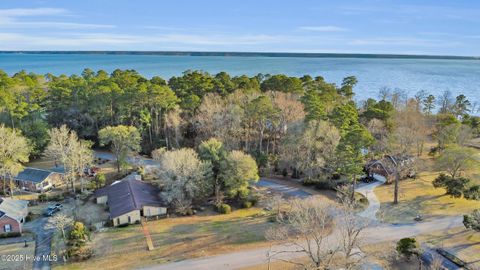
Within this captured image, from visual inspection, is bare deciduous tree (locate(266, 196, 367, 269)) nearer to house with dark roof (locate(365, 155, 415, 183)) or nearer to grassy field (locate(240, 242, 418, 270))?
grassy field (locate(240, 242, 418, 270))

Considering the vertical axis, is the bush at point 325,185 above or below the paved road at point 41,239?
above

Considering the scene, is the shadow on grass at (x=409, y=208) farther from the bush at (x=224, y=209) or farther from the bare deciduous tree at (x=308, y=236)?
the bush at (x=224, y=209)

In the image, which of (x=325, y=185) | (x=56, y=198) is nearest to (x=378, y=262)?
(x=325, y=185)

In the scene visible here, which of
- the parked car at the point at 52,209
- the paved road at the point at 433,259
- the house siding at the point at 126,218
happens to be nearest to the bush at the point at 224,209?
the house siding at the point at 126,218

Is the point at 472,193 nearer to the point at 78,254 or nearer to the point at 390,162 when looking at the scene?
the point at 390,162

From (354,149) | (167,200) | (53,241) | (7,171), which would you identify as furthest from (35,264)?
(354,149)

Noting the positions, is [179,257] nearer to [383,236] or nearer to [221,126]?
[383,236]
